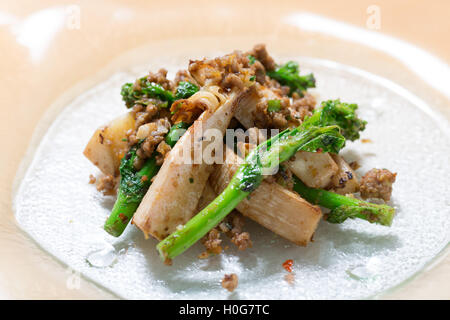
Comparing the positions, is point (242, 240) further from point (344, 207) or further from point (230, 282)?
point (344, 207)

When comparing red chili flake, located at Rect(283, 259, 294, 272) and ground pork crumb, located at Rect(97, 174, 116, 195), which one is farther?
ground pork crumb, located at Rect(97, 174, 116, 195)

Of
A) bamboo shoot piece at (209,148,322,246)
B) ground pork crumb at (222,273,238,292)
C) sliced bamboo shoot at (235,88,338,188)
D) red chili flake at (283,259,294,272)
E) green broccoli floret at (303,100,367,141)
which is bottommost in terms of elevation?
ground pork crumb at (222,273,238,292)

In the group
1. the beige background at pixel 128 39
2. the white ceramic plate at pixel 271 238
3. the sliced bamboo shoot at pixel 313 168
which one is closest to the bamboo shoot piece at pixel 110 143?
the white ceramic plate at pixel 271 238

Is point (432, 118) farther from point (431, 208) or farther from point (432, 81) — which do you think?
point (431, 208)

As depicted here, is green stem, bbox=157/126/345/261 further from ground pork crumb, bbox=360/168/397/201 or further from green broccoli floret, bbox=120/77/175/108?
green broccoli floret, bbox=120/77/175/108

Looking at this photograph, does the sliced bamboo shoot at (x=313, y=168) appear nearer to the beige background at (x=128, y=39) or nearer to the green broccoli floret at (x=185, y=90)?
the green broccoli floret at (x=185, y=90)

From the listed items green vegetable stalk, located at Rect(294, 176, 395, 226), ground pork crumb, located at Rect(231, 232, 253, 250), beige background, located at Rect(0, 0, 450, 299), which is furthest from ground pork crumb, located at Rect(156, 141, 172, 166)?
beige background, located at Rect(0, 0, 450, 299)

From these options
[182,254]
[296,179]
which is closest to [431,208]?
[296,179]

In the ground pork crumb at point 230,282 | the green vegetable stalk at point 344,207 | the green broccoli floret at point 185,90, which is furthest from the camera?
the green broccoli floret at point 185,90
